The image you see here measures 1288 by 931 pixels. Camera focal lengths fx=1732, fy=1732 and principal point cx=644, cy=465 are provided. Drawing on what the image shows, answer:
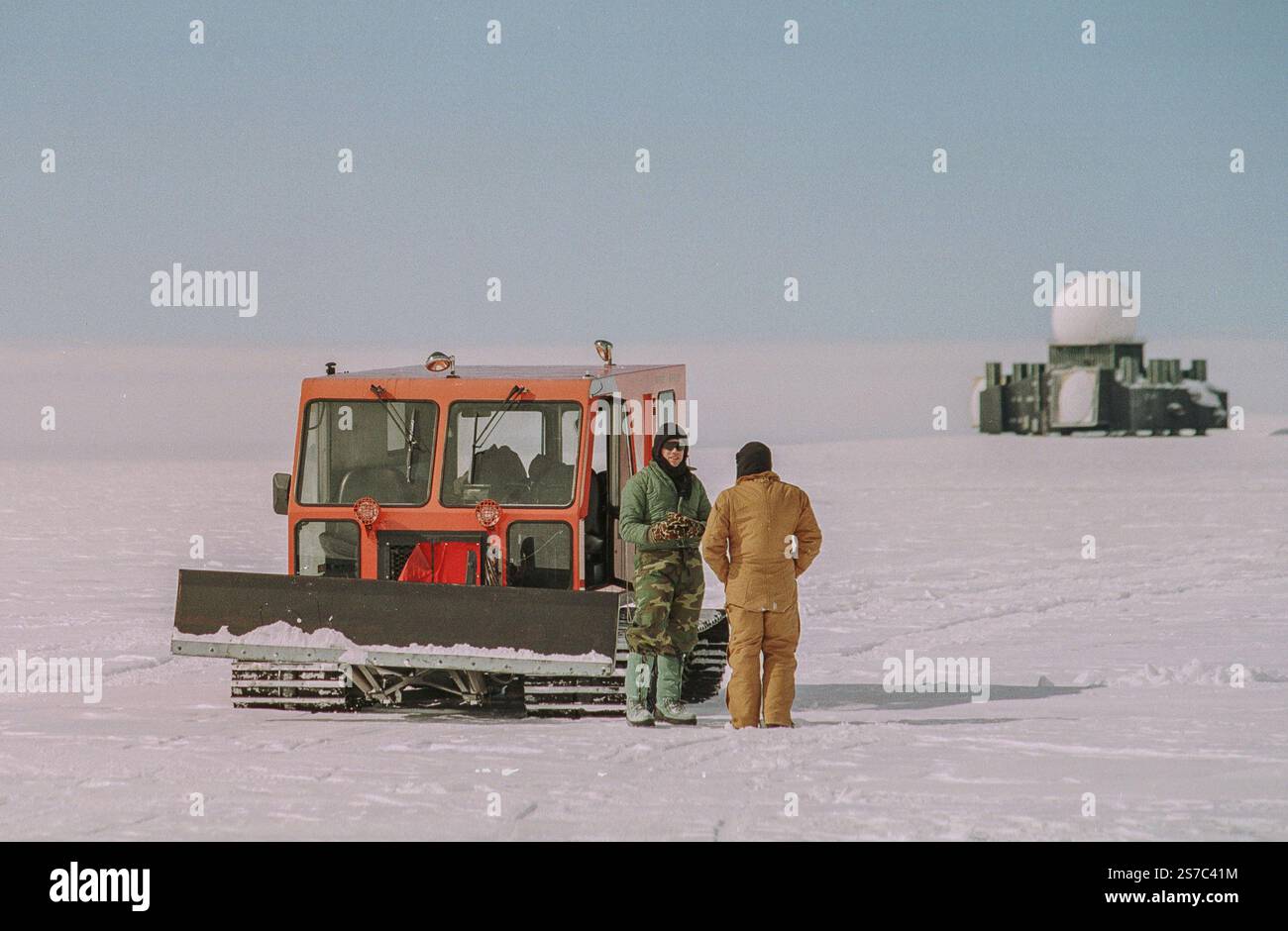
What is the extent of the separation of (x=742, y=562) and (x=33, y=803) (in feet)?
12.2

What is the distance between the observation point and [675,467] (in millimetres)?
9500

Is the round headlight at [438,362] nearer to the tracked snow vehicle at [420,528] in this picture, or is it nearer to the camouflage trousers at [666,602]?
the tracked snow vehicle at [420,528]

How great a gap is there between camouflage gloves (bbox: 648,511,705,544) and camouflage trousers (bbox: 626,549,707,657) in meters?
0.13

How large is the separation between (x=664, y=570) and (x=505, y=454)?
5.52 ft

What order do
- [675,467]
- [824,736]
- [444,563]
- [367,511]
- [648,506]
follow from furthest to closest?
[444,563]
[367,511]
[675,467]
[648,506]
[824,736]

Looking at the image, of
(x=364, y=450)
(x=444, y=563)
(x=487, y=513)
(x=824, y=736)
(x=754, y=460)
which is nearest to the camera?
(x=824, y=736)

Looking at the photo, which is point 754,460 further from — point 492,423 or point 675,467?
point 492,423

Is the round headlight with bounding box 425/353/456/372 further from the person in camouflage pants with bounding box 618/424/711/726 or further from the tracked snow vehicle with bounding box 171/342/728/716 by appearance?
the person in camouflage pants with bounding box 618/424/711/726

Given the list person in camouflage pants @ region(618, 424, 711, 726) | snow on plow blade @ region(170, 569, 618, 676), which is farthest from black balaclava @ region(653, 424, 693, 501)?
snow on plow blade @ region(170, 569, 618, 676)

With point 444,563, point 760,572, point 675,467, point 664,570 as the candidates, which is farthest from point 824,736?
point 444,563

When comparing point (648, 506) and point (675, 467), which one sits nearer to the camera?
point (648, 506)

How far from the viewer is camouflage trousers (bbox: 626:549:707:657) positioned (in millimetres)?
9383
